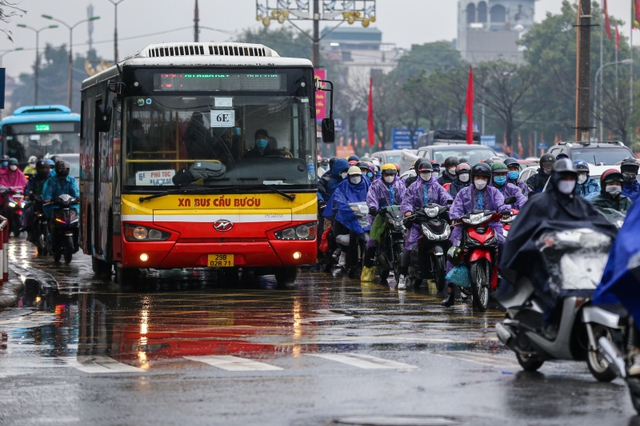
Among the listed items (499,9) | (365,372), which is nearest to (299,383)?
(365,372)

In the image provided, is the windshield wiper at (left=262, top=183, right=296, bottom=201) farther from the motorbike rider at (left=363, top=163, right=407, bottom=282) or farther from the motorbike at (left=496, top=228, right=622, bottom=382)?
the motorbike at (left=496, top=228, right=622, bottom=382)

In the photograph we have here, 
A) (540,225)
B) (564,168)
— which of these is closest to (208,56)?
(564,168)

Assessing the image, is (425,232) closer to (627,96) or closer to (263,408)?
(263,408)

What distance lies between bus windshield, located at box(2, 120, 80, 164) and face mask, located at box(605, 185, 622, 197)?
2128 cm

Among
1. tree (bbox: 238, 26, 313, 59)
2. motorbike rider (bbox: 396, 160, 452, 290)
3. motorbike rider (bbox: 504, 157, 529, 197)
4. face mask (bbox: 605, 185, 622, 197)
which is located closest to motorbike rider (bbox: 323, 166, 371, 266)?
motorbike rider (bbox: 504, 157, 529, 197)

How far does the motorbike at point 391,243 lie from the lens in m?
17.7

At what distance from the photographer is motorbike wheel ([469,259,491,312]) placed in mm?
14375

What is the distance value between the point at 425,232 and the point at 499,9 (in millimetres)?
187389

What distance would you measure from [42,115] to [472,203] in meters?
22.0

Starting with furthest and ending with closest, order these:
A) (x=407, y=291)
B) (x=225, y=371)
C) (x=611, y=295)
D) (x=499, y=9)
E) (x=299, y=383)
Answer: (x=499, y=9)
(x=407, y=291)
(x=225, y=371)
(x=299, y=383)
(x=611, y=295)

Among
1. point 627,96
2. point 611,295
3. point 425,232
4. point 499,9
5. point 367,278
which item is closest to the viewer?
point 611,295

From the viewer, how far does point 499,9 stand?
655 feet

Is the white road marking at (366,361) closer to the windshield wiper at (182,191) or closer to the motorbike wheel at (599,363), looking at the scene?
the motorbike wheel at (599,363)

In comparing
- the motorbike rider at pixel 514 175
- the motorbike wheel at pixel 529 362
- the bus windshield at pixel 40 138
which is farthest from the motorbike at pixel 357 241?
the bus windshield at pixel 40 138
